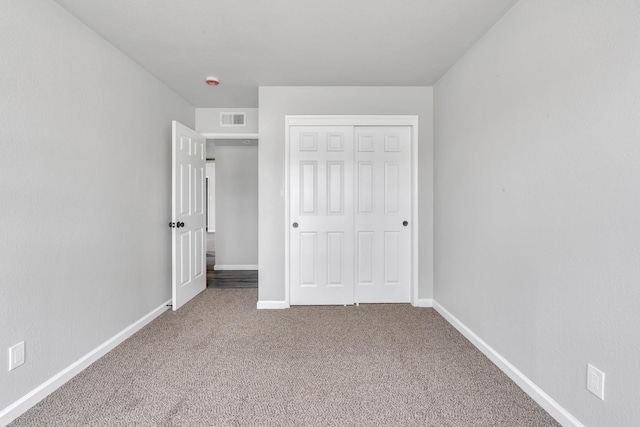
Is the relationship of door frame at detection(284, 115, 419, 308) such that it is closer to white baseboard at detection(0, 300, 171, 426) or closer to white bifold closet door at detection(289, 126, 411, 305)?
white bifold closet door at detection(289, 126, 411, 305)

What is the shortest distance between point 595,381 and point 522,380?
509mm

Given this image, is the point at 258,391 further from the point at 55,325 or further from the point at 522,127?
the point at 522,127

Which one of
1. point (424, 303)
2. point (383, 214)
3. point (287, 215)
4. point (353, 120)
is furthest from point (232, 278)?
point (353, 120)

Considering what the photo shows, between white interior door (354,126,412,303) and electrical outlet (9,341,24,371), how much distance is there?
2639 mm

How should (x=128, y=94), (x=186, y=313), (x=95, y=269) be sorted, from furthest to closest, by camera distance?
(x=186, y=313)
(x=128, y=94)
(x=95, y=269)

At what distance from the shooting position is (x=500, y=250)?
6.68 ft

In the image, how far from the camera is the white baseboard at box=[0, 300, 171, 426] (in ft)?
5.11

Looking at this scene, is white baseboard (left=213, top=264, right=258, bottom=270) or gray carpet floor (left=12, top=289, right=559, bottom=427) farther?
white baseboard (left=213, top=264, right=258, bottom=270)

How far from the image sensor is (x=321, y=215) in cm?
325

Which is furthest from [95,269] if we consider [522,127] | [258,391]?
[522,127]

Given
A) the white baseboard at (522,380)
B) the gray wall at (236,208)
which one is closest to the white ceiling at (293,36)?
the gray wall at (236,208)

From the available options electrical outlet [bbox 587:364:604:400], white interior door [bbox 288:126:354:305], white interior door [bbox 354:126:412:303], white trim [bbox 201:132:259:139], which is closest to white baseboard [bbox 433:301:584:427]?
electrical outlet [bbox 587:364:604:400]

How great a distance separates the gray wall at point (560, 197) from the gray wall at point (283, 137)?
758 mm

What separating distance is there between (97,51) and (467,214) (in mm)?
3154
